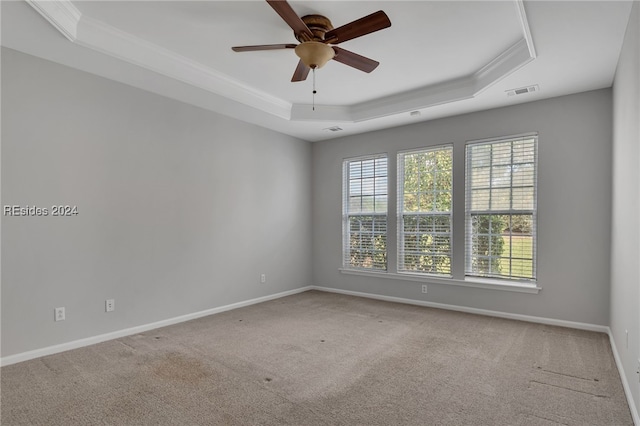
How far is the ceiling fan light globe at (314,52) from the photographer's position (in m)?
2.79

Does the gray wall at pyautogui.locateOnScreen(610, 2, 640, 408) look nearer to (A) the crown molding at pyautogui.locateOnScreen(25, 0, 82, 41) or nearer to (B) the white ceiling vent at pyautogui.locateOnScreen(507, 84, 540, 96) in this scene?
(B) the white ceiling vent at pyautogui.locateOnScreen(507, 84, 540, 96)

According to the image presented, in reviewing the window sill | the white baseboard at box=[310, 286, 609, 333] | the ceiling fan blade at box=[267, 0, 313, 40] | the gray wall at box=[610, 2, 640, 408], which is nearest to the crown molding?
the ceiling fan blade at box=[267, 0, 313, 40]

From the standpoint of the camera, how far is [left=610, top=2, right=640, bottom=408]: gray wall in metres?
2.28

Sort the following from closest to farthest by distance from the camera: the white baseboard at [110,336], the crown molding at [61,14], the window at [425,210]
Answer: the crown molding at [61,14]
the white baseboard at [110,336]
the window at [425,210]

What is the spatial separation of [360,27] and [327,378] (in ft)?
8.79

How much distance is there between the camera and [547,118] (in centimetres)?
427

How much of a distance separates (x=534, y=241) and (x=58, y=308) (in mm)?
5266

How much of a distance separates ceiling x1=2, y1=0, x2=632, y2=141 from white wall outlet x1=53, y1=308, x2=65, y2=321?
2363 mm

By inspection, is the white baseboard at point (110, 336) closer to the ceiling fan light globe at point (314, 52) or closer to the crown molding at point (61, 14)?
the crown molding at point (61, 14)

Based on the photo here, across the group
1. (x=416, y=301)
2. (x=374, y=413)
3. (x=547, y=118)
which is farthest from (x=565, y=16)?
(x=416, y=301)

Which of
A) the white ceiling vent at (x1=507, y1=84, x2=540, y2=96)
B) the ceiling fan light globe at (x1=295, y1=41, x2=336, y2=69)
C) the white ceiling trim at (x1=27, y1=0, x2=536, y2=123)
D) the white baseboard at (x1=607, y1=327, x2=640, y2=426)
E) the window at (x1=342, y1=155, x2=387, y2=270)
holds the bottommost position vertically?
the white baseboard at (x1=607, y1=327, x2=640, y2=426)

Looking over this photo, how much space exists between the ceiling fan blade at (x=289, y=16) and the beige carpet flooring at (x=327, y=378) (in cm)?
262

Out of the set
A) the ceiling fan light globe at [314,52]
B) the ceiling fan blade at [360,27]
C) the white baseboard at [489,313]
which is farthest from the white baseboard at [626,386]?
the ceiling fan light globe at [314,52]

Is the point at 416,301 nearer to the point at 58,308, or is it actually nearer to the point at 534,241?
the point at 534,241
